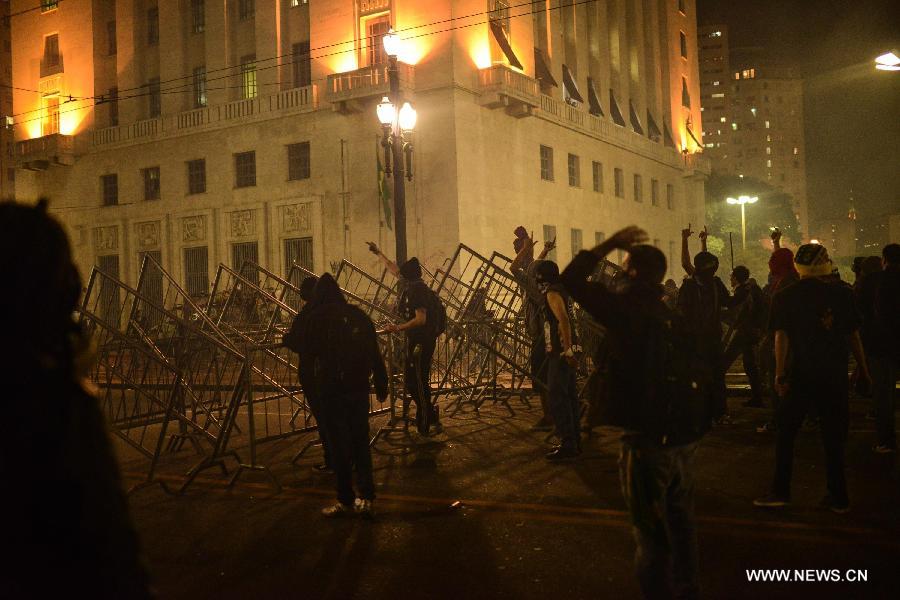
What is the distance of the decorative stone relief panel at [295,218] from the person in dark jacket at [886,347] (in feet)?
82.2

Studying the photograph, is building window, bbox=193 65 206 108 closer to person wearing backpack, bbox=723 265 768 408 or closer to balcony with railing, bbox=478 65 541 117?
balcony with railing, bbox=478 65 541 117

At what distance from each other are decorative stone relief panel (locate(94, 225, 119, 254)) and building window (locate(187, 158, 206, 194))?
472cm

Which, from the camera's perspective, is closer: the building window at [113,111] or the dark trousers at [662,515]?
the dark trousers at [662,515]

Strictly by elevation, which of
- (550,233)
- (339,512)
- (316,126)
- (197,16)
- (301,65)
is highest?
(197,16)

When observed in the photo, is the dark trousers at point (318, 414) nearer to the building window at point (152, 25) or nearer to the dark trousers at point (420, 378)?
the dark trousers at point (420, 378)

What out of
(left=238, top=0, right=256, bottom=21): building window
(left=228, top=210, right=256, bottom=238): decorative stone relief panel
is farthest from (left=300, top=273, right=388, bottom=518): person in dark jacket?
(left=238, top=0, right=256, bottom=21): building window

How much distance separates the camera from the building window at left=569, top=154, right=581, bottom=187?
1389 inches

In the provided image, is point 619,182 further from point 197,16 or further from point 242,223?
point 197,16

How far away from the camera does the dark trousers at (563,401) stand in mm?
8211

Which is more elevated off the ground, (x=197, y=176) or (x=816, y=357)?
(x=197, y=176)

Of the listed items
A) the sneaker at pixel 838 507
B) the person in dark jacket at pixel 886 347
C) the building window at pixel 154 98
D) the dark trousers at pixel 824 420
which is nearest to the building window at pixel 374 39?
the building window at pixel 154 98

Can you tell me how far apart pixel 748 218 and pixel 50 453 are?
269ft

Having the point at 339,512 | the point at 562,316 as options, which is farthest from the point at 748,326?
the point at 339,512

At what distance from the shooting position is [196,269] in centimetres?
3409
